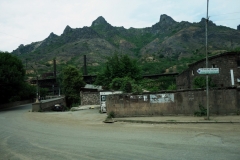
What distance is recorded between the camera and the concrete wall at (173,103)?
44.4 feet

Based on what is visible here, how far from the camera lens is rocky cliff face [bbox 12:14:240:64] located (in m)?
82.8

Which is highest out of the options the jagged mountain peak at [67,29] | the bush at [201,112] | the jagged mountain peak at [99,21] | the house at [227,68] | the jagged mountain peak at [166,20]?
the jagged mountain peak at [99,21]

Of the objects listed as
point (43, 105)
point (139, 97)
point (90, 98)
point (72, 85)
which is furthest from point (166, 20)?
point (139, 97)

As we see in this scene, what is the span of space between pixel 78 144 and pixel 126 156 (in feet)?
8.59

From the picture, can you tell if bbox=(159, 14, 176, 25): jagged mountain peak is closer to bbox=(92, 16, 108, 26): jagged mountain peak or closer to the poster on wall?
bbox=(92, 16, 108, 26): jagged mountain peak

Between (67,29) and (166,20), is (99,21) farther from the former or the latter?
(166,20)

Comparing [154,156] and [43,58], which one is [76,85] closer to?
[154,156]

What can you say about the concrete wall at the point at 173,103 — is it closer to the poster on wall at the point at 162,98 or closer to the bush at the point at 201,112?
the poster on wall at the point at 162,98

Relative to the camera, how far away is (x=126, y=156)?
600cm

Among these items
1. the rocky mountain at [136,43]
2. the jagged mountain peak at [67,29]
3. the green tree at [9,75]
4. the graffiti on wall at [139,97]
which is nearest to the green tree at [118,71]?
the graffiti on wall at [139,97]

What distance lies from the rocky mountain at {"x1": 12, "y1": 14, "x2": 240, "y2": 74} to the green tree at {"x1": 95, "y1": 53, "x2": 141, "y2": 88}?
4798 centimetres

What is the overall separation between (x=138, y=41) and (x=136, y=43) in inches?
148

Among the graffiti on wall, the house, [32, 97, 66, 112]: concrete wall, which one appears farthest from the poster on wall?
[32, 97, 66, 112]: concrete wall

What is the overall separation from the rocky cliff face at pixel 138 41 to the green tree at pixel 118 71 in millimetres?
47451
